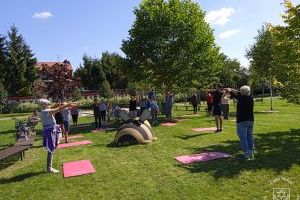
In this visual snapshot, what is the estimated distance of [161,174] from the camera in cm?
884

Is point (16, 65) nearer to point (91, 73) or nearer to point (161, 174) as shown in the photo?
point (91, 73)

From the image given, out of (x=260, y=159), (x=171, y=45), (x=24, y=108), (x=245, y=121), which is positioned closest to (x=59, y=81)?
(x=24, y=108)

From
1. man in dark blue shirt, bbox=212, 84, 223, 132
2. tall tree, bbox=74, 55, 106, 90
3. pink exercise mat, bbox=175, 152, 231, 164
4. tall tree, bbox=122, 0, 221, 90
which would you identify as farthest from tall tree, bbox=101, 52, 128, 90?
pink exercise mat, bbox=175, 152, 231, 164

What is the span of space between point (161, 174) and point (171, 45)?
1676cm

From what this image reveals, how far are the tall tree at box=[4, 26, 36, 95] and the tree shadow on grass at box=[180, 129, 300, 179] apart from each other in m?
51.5

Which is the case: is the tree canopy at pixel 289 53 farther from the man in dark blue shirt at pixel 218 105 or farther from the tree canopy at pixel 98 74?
the tree canopy at pixel 98 74

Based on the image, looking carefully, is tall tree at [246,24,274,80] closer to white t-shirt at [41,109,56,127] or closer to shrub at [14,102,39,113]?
white t-shirt at [41,109,56,127]

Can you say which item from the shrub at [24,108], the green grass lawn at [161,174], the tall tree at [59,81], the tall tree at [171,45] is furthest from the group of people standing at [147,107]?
the shrub at [24,108]

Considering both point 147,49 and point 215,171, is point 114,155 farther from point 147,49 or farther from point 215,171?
point 147,49

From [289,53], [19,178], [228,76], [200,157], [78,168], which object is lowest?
[19,178]

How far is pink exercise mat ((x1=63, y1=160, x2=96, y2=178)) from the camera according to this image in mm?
9496

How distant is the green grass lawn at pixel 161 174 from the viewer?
748 cm

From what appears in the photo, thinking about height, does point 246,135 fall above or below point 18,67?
below

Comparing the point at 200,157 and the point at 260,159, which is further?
the point at 200,157
